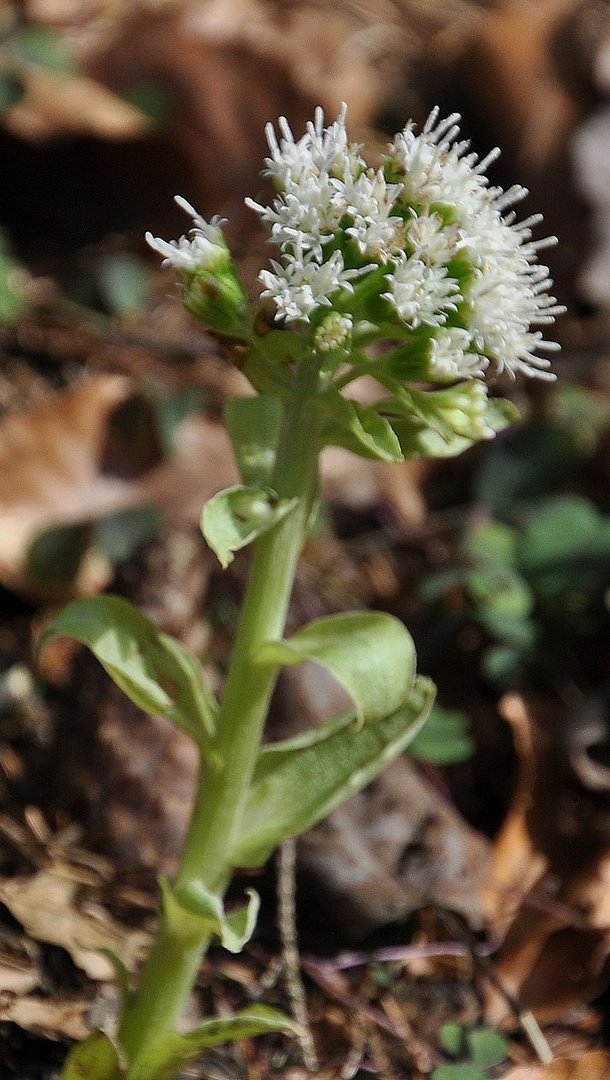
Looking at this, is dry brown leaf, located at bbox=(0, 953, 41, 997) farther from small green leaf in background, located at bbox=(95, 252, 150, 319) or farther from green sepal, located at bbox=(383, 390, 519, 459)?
small green leaf in background, located at bbox=(95, 252, 150, 319)

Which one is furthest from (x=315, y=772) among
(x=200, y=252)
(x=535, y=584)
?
(x=535, y=584)

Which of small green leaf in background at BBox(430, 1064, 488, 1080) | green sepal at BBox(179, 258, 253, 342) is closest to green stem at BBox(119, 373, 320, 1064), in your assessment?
green sepal at BBox(179, 258, 253, 342)

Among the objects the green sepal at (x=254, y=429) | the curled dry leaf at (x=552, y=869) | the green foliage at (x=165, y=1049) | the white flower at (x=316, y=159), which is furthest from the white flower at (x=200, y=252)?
the curled dry leaf at (x=552, y=869)

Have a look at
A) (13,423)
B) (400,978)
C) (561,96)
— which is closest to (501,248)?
(400,978)

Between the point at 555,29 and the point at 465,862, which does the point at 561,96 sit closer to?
the point at 555,29

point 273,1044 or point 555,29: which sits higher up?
point 555,29
